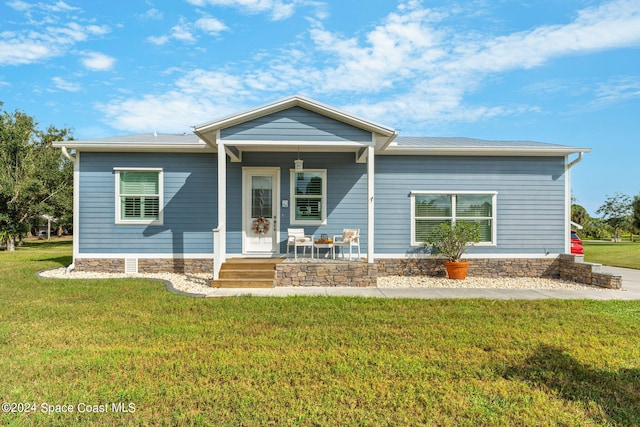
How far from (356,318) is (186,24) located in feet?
29.6

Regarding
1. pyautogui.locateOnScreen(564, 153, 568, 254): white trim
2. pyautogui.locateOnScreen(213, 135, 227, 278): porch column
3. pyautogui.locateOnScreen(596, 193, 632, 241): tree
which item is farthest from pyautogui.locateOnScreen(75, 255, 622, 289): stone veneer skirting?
pyautogui.locateOnScreen(596, 193, 632, 241): tree

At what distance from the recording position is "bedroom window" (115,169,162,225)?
9.10 m

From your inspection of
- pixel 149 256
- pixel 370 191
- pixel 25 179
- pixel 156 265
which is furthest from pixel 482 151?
pixel 25 179

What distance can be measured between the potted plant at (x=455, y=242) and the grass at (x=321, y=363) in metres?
2.98

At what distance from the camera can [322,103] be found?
24.5 ft

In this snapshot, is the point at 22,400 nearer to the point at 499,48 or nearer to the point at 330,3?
the point at 330,3

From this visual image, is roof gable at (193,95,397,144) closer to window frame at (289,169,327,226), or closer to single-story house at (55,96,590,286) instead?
single-story house at (55,96,590,286)

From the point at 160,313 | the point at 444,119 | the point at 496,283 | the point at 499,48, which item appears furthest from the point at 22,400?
the point at 444,119

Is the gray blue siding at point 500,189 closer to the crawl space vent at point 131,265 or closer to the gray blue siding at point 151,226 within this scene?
the gray blue siding at point 151,226

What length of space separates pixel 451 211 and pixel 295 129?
478cm

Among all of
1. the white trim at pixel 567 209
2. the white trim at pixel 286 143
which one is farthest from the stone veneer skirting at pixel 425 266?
the white trim at pixel 286 143

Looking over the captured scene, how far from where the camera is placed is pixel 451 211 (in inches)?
366

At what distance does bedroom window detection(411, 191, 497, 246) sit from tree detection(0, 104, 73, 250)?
20.0 metres

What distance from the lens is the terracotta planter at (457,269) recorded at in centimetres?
856
